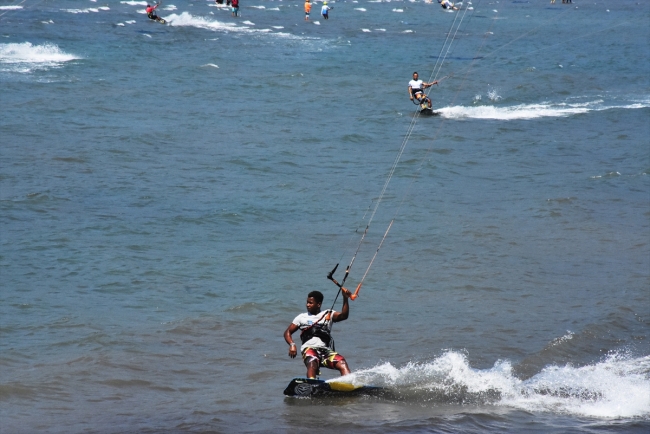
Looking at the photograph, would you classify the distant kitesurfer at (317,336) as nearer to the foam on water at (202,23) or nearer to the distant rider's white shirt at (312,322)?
the distant rider's white shirt at (312,322)

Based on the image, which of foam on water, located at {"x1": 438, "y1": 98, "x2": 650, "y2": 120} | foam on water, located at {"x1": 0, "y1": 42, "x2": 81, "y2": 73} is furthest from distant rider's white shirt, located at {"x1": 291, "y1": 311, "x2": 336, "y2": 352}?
foam on water, located at {"x1": 0, "y1": 42, "x2": 81, "y2": 73}

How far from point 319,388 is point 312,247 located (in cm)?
655

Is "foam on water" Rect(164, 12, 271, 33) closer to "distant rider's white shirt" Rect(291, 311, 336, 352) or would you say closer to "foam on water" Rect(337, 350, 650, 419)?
"foam on water" Rect(337, 350, 650, 419)

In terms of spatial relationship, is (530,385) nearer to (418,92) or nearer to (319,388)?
(319,388)

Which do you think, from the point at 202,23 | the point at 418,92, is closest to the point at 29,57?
the point at 418,92

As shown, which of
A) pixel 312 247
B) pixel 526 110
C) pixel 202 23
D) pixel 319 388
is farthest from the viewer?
pixel 202 23

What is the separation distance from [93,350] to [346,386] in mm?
3708

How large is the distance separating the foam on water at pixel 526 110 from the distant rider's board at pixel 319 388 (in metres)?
21.5

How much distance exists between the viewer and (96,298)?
13398 millimetres

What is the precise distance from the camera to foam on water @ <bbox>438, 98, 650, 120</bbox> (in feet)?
100

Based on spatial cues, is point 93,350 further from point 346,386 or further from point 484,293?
point 484,293

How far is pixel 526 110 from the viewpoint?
1253 inches

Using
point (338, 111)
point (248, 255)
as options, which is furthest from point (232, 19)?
point (248, 255)

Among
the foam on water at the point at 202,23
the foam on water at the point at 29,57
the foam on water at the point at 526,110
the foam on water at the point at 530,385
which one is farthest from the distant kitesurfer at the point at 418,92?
the foam on water at the point at 202,23
